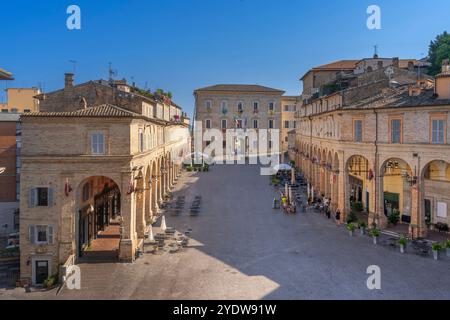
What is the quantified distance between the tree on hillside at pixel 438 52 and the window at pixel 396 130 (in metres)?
31.0

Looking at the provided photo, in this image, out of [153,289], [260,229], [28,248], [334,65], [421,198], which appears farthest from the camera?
[334,65]

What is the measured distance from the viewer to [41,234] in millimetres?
25547

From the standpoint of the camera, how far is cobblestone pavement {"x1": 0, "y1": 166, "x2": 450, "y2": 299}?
20359 millimetres

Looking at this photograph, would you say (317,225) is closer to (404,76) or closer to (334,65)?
(404,76)

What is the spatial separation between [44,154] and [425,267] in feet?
79.7

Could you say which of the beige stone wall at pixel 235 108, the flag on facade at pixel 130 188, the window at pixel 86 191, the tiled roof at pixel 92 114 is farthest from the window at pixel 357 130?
the beige stone wall at pixel 235 108

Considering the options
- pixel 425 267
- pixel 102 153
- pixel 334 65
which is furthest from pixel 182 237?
pixel 334 65

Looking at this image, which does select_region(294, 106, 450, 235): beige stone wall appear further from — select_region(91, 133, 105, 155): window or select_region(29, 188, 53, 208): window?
select_region(29, 188, 53, 208): window

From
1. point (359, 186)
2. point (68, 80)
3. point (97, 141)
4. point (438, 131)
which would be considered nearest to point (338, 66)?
point (359, 186)

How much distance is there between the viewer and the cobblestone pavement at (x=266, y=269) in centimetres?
2036

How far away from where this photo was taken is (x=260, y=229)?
3250 centimetres

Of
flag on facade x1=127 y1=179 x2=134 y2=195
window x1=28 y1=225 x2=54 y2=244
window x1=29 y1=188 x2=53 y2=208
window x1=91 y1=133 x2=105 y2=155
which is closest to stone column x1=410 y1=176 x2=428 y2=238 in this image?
flag on facade x1=127 y1=179 x2=134 y2=195

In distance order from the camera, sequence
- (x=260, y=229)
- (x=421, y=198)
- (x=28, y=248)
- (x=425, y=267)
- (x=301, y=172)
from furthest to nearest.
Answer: (x=301, y=172)
(x=260, y=229)
(x=421, y=198)
(x=28, y=248)
(x=425, y=267)

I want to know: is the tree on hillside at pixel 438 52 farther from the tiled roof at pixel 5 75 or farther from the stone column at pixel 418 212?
the tiled roof at pixel 5 75
